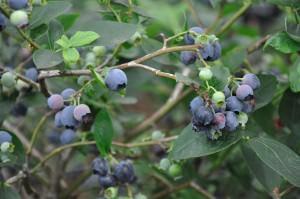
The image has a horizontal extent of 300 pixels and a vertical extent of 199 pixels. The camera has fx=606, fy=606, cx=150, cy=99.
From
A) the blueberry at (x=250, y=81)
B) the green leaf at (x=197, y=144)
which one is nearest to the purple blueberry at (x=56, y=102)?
the green leaf at (x=197, y=144)

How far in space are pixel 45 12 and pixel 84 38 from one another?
0.10m

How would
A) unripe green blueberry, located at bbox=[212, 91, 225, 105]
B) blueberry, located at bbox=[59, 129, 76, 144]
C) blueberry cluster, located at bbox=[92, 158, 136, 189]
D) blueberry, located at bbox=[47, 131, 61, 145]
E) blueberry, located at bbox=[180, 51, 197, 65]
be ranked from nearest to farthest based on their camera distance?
unripe green blueberry, located at bbox=[212, 91, 225, 105] < blueberry, located at bbox=[180, 51, 197, 65] < blueberry cluster, located at bbox=[92, 158, 136, 189] < blueberry, located at bbox=[59, 129, 76, 144] < blueberry, located at bbox=[47, 131, 61, 145]

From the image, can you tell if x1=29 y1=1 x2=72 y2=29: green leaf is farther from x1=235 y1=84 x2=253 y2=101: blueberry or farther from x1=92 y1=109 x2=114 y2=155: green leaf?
x1=235 y1=84 x2=253 y2=101: blueberry

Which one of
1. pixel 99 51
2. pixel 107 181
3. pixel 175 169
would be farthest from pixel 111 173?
pixel 99 51

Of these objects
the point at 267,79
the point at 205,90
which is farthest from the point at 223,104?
the point at 267,79

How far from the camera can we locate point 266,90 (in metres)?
1.13

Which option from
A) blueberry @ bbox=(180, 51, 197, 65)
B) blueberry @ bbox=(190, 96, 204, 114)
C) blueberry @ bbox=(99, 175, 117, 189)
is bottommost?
blueberry @ bbox=(99, 175, 117, 189)

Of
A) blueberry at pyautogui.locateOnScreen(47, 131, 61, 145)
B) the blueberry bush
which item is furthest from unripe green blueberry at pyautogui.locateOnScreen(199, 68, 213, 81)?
blueberry at pyautogui.locateOnScreen(47, 131, 61, 145)

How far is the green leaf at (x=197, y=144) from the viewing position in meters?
0.95

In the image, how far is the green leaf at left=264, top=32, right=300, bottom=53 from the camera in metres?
1.05

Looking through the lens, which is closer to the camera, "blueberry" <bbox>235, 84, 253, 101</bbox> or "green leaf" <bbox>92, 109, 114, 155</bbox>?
"blueberry" <bbox>235, 84, 253, 101</bbox>

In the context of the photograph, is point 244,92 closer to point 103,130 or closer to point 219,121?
point 219,121

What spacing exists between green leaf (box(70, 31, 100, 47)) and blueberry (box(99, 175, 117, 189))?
0.87 ft

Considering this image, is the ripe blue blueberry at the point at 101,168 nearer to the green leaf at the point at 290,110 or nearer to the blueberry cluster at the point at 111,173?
the blueberry cluster at the point at 111,173
